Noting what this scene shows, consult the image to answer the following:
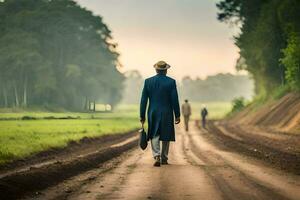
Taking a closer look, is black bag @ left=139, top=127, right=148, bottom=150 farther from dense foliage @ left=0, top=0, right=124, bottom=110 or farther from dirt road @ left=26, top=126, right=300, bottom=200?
dense foliage @ left=0, top=0, right=124, bottom=110

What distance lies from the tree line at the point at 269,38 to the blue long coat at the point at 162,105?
99.8 feet

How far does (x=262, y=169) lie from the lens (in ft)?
40.4

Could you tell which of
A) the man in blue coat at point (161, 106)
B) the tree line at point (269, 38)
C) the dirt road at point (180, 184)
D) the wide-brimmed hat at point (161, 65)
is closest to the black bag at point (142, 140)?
the man in blue coat at point (161, 106)

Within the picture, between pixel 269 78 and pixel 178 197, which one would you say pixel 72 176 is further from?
pixel 269 78

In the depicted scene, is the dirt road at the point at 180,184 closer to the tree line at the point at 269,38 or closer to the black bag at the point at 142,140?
the black bag at the point at 142,140

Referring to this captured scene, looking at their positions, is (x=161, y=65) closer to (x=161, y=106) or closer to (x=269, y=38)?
(x=161, y=106)

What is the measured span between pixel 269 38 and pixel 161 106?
137 feet

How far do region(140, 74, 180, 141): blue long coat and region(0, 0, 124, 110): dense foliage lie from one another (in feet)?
156

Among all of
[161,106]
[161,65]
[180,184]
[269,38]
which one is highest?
[269,38]

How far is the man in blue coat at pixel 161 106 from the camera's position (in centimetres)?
1355

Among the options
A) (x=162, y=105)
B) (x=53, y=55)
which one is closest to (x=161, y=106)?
(x=162, y=105)

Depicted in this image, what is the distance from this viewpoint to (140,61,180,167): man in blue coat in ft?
44.4

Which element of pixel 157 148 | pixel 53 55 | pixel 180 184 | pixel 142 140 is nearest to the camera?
pixel 180 184

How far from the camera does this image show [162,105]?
538 inches
